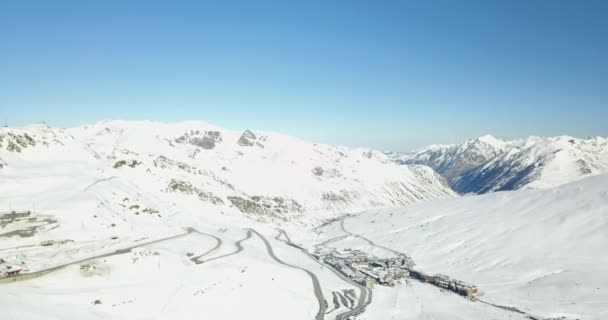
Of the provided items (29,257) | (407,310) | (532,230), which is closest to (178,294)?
(29,257)

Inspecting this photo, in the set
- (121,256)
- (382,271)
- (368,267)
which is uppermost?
(382,271)

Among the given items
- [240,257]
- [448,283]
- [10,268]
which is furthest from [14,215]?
[448,283]

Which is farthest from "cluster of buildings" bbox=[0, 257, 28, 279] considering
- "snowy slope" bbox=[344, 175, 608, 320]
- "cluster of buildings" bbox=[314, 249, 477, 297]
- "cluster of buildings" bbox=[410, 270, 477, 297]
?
"snowy slope" bbox=[344, 175, 608, 320]

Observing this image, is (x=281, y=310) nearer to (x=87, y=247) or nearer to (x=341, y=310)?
(x=341, y=310)

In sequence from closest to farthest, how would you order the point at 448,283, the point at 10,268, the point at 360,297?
the point at 10,268 < the point at 360,297 < the point at 448,283

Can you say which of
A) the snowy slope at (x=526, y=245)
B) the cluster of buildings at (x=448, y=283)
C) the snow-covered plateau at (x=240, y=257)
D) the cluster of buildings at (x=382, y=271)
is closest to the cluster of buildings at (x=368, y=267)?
the cluster of buildings at (x=382, y=271)

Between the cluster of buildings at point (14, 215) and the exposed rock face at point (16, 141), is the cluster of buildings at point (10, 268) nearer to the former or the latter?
the cluster of buildings at point (14, 215)

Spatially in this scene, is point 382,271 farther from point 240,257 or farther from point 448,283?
point 240,257
